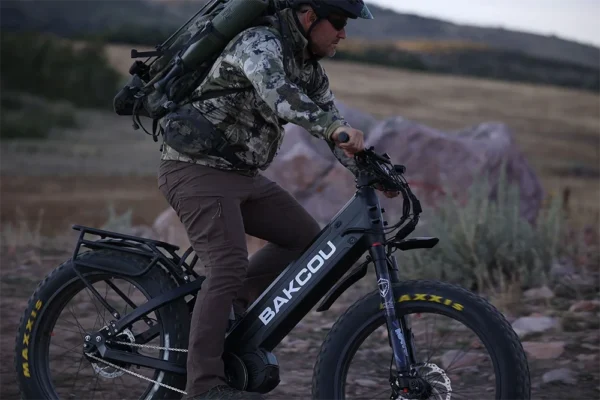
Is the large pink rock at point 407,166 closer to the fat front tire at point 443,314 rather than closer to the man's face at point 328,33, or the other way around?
the man's face at point 328,33

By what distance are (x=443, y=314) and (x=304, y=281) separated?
61cm

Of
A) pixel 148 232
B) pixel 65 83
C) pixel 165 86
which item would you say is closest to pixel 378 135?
pixel 148 232

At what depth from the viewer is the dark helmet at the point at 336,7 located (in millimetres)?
3830

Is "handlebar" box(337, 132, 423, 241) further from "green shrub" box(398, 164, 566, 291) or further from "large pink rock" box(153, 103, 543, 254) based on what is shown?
"large pink rock" box(153, 103, 543, 254)

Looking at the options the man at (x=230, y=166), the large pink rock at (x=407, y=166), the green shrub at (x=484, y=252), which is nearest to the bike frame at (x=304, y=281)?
the man at (x=230, y=166)

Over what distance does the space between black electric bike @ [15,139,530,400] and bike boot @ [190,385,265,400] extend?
0.10 metres

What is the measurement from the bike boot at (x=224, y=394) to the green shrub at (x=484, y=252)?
314 centimetres

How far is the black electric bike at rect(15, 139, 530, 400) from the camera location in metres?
3.66

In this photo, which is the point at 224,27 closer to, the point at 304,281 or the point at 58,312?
the point at 304,281

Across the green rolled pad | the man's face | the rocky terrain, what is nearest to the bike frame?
the man's face

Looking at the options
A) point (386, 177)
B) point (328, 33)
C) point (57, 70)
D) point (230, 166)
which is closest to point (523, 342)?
point (386, 177)

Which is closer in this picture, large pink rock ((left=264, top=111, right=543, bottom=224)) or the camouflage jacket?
the camouflage jacket

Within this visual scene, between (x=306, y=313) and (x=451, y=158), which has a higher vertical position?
(x=451, y=158)

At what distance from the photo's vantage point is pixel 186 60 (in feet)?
13.0
